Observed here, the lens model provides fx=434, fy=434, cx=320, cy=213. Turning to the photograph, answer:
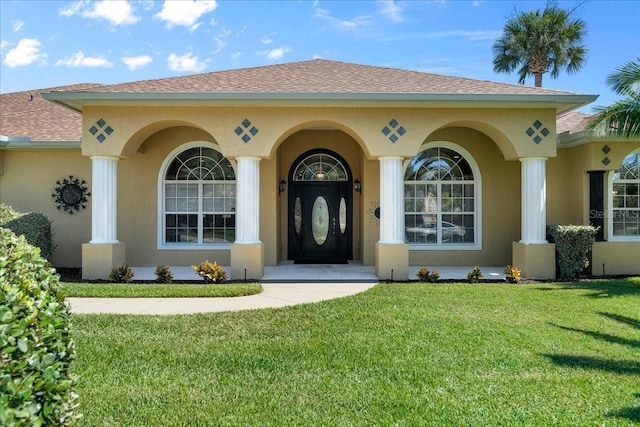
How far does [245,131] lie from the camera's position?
33.3ft

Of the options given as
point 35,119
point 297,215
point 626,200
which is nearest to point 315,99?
point 297,215

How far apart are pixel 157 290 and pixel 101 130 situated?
4312 millimetres

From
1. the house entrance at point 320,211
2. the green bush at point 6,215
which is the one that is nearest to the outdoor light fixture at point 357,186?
the house entrance at point 320,211

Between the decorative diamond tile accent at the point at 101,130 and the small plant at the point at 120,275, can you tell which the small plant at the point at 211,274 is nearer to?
the small plant at the point at 120,275

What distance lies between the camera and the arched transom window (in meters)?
13.6

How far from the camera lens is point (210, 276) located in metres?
9.83

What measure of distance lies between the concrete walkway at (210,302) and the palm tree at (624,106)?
6724 millimetres

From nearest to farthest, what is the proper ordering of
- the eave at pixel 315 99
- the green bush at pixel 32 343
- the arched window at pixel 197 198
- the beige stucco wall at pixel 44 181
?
the green bush at pixel 32 343 < the eave at pixel 315 99 < the beige stucco wall at pixel 44 181 < the arched window at pixel 197 198

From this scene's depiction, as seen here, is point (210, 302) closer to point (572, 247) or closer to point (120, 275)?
point (120, 275)

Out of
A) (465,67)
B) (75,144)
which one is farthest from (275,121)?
(465,67)

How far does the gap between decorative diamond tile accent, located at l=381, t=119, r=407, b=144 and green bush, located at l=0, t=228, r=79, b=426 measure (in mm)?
8389

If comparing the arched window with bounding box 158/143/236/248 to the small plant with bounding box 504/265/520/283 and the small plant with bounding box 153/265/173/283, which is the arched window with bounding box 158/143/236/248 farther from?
the small plant with bounding box 504/265/520/283

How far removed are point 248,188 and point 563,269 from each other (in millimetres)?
7797

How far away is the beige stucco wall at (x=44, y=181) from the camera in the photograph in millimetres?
12320
